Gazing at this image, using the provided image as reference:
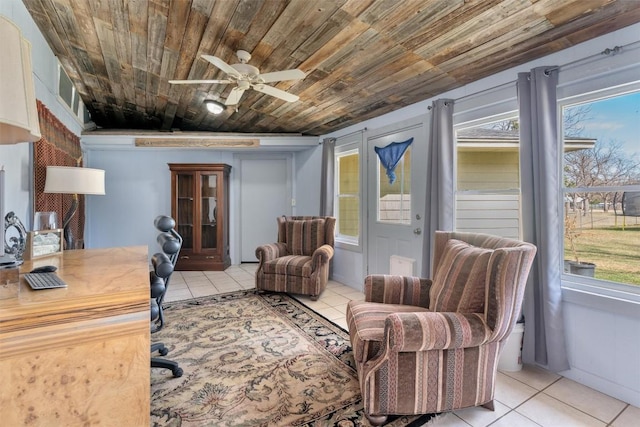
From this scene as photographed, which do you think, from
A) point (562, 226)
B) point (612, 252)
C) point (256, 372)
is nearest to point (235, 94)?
point (256, 372)

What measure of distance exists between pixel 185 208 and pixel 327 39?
3.74m

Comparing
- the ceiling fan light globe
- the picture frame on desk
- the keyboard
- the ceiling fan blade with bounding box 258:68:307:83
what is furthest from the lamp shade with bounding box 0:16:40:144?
the ceiling fan light globe

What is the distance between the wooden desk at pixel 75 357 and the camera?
34.0 inches

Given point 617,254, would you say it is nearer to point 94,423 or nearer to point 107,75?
point 94,423

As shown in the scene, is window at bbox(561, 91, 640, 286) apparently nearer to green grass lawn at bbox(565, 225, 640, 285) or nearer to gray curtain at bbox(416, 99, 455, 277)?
green grass lawn at bbox(565, 225, 640, 285)

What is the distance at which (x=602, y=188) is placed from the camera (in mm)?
1882

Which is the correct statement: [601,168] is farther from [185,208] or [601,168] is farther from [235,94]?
[185,208]

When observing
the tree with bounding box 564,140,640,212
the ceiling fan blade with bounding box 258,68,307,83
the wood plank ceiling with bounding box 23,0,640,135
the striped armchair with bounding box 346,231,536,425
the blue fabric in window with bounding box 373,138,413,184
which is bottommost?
the striped armchair with bounding box 346,231,536,425

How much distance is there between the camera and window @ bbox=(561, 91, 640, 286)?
5.97 ft

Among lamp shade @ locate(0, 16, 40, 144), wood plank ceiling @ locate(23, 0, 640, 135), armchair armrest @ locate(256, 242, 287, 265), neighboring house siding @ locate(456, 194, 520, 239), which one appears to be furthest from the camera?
armchair armrest @ locate(256, 242, 287, 265)

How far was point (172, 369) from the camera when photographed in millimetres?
1899

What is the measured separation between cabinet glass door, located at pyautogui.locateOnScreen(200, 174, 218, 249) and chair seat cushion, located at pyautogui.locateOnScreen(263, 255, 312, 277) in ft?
5.61

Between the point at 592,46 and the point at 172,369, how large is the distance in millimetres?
3356

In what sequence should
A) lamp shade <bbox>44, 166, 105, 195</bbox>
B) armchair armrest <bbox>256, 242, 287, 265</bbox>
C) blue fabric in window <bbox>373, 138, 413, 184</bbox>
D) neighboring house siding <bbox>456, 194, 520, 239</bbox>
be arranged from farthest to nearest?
armchair armrest <bbox>256, 242, 287, 265</bbox> < blue fabric in window <bbox>373, 138, 413, 184</bbox> < neighboring house siding <bbox>456, 194, 520, 239</bbox> < lamp shade <bbox>44, 166, 105, 195</bbox>
